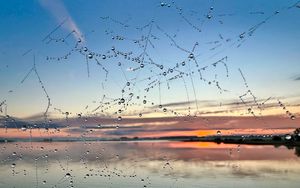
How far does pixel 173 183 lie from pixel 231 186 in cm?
282

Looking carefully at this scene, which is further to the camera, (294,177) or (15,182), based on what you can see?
(294,177)

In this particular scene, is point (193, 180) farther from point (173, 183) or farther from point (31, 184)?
point (31, 184)

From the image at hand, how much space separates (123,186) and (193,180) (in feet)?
13.3

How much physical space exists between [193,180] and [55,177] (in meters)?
7.51

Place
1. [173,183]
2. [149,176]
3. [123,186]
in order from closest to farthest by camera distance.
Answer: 1. [123,186]
2. [173,183]
3. [149,176]

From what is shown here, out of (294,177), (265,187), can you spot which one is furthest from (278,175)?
(265,187)

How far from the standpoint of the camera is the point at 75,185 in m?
21.6

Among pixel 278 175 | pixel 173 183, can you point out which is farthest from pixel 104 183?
pixel 278 175

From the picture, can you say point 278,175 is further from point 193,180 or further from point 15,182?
point 15,182

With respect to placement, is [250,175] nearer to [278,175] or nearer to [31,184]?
[278,175]

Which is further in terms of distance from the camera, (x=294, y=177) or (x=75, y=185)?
(x=294, y=177)

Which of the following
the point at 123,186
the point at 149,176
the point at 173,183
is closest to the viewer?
the point at 123,186

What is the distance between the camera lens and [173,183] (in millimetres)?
22266

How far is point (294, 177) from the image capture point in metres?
25.0
